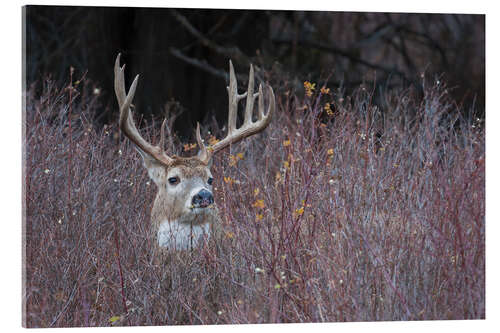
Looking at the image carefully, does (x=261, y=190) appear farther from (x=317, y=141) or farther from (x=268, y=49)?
(x=268, y=49)

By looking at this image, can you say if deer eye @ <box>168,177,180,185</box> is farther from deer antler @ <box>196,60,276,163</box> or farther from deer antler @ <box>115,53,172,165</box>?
deer antler @ <box>196,60,276,163</box>

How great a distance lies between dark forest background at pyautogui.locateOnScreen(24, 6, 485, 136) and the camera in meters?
8.82

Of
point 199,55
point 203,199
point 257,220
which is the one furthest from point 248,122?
point 199,55

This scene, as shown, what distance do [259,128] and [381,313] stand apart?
165cm

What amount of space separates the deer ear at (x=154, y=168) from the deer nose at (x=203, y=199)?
1.32 feet

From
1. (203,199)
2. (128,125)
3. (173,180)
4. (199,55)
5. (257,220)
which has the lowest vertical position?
(257,220)

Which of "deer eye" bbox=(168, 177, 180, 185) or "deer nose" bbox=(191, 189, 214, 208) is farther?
"deer eye" bbox=(168, 177, 180, 185)

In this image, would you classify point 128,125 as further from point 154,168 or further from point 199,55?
point 199,55

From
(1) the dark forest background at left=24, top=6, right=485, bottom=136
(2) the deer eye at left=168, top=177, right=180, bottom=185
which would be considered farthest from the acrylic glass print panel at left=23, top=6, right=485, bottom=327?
(1) the dark forest background at left=24, top=6, right=485, bottom=136

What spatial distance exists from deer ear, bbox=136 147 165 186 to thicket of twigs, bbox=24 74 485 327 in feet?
0.27

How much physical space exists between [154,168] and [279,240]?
112 cm

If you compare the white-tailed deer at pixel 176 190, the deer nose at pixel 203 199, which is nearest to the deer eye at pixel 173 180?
the white-tailed deer at pixel 176 190

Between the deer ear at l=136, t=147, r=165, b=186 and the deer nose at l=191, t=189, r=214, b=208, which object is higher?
the deer ear at l=136, t=147, r=165, b=186

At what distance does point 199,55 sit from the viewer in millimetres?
9938
